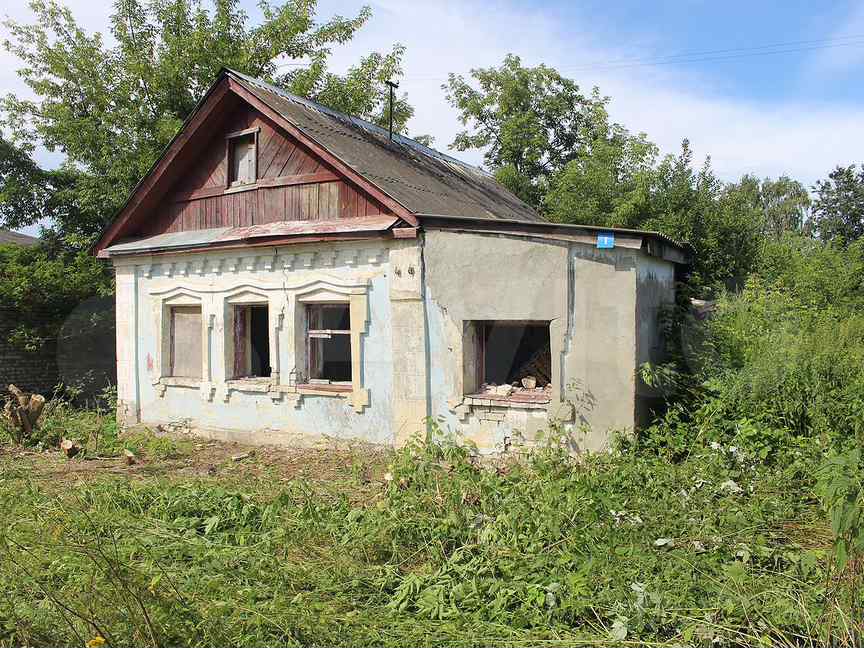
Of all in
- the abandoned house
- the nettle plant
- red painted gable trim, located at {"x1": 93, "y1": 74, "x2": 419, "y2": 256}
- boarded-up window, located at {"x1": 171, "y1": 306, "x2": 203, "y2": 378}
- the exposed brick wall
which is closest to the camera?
the nettle plant

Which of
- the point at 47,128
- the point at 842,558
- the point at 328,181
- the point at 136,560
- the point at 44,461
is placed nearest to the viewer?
the point at 842,558

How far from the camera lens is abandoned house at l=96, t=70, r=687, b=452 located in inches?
280

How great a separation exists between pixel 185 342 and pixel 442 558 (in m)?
7.50

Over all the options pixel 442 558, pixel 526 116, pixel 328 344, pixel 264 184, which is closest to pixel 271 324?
pixel 264 184

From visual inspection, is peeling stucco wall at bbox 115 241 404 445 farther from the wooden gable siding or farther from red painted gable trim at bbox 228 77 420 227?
the wooden gable siding

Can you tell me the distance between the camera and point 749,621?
124 inches

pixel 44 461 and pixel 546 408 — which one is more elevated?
pixel 546 408

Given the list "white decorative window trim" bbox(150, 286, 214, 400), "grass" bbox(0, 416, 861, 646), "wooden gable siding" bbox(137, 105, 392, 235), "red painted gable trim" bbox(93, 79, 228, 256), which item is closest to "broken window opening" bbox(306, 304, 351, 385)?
"wooden gable siding" bbox(137, 105, 392, 235)

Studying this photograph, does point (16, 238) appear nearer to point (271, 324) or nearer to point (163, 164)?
point (163, 164)

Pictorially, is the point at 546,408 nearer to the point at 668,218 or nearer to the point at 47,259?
the point at 668,218

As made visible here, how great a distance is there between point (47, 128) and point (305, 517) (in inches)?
642

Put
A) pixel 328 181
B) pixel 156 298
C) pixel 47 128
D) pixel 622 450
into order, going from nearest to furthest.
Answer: pixel 622 450, pixel 328 181, pixel 156 298, pixel 47 128

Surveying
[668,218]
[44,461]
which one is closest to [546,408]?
[44,461]

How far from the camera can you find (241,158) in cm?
1017
